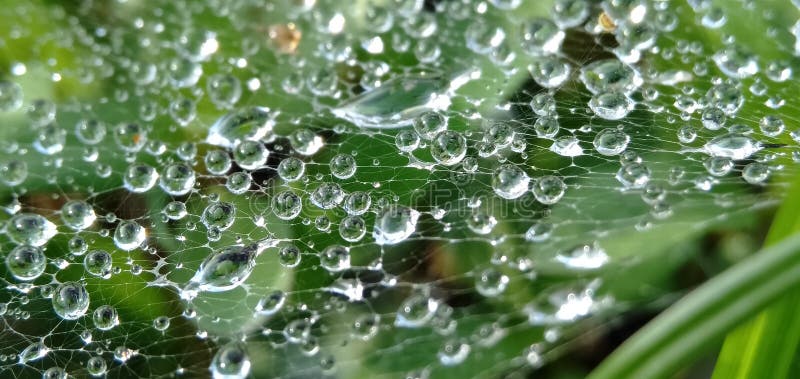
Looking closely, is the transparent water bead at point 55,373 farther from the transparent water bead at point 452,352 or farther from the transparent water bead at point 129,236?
the transparent water bead at point 452,352

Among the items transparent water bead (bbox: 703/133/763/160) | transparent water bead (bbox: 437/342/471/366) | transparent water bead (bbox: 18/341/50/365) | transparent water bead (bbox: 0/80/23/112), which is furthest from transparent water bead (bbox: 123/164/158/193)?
transparent water bead (bbox: 703/133/763/160)

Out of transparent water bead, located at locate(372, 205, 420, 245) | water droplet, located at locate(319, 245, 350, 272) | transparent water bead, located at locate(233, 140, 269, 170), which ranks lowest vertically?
water droplet, located at locate(319, 245, 350, 272)

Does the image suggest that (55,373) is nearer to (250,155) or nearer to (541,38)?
(250,155)

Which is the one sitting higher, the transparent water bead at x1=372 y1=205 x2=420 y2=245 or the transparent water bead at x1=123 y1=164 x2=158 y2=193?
the transparent water bead at x1=372 y1=205 x2=420 y2=245

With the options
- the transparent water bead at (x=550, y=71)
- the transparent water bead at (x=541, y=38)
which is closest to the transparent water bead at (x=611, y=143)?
the transparent water bead at (x=550, y=71)

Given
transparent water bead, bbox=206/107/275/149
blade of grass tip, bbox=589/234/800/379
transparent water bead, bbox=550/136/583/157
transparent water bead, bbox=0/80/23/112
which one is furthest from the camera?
transparent water bead, bbox=0/80/23/112

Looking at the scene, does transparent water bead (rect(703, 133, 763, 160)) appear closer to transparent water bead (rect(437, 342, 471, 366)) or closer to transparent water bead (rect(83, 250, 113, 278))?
transparent water bead (rect(437, 342, 471, 366))
